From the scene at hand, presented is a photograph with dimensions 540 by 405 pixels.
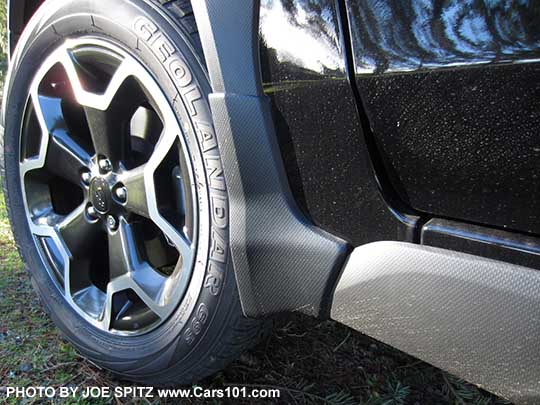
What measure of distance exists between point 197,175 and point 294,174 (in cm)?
29

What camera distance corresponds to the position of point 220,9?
1.08 metres

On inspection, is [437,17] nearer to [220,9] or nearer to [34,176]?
[220,9]

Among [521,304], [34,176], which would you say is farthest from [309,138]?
[34,176]

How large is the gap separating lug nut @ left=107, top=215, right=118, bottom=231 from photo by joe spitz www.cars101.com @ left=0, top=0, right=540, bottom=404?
0.04 feet

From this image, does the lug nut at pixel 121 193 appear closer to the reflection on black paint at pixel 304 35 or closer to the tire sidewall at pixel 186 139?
the tire sidewall at pixel 186 139

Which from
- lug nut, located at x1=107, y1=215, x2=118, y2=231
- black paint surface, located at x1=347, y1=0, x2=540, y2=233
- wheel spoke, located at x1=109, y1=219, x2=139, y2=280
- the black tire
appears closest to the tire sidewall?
the black tire

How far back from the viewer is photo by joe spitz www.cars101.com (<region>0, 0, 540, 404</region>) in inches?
31.9

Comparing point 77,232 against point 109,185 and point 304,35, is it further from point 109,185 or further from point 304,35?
point 304,35

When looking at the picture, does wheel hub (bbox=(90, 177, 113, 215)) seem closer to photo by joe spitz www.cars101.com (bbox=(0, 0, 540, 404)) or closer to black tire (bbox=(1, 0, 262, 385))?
photo by joe spitz www.cars101.com (bbox=(0, 0, 540, 404))

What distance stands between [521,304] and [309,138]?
46 centimetres

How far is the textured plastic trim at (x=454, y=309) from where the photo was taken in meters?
0.81

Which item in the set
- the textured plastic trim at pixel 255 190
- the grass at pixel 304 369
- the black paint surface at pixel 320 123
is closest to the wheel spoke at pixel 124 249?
the grass at pixel 304 369

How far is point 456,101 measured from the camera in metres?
0.81

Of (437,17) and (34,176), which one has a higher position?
(437,17)
